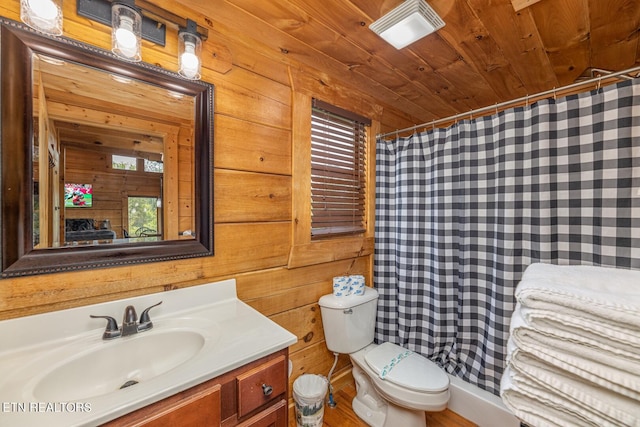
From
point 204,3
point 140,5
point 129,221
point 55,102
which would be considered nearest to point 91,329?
point 129,221

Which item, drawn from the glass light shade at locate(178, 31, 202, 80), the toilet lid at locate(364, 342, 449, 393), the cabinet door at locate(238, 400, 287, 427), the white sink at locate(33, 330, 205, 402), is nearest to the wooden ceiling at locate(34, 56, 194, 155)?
the glass light shade at locate(178, 31, 202, 80)

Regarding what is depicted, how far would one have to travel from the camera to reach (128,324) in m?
0.92

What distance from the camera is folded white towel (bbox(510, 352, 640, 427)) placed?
506mm

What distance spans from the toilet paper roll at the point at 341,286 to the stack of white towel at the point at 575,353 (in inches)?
40.5

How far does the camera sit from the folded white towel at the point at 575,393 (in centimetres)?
51

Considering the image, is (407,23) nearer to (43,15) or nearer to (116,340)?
(43,15)

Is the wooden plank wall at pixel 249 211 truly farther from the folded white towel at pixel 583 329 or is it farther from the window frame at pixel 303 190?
the folded white towel at pixel 583 329

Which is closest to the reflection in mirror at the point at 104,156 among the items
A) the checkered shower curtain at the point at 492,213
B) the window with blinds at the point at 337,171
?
the window with blinds at the point at 337,171

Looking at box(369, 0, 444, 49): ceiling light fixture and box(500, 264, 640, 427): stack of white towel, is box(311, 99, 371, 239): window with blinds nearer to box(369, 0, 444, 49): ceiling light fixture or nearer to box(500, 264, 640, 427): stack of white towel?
box(369, 0, 444, 49): ceiling light fixture

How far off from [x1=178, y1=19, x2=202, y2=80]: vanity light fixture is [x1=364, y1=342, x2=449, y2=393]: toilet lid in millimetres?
1698

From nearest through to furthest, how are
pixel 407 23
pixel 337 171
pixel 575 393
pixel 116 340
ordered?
1. pixel 575 393
2. pixel 116 340
3. pixel 407 23
4. pixel 337 171

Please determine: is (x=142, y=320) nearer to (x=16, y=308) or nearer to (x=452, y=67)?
(x=16, y=308)

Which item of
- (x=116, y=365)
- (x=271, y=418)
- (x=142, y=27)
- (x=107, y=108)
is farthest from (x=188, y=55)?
(x=271, y=418)

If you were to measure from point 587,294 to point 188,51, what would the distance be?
151 centimetres
